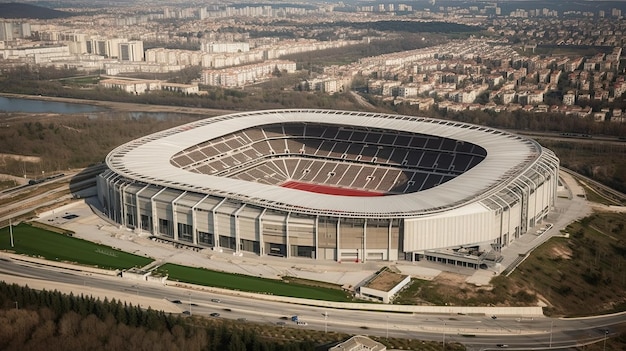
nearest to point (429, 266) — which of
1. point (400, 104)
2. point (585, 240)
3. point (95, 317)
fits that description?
point (585, 240)

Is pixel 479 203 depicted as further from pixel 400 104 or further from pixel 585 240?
pixel 400 104

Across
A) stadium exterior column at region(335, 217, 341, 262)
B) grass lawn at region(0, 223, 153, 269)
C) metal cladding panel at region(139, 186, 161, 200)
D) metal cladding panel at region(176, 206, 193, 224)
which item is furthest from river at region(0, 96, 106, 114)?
stadium exterior column at region(335, 217, 341, 262)

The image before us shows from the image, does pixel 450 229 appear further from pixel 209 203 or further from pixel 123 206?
pixel 123 206

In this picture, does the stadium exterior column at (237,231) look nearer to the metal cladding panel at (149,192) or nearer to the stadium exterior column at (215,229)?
the stadium exterior column at (215,229)

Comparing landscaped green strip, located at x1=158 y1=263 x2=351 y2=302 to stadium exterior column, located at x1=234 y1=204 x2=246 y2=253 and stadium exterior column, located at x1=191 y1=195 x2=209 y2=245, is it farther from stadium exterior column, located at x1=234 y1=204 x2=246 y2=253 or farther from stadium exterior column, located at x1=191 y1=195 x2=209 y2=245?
stadium exterior column, located at x1=191 y1=195 x2=209 y2=245

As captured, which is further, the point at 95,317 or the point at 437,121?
the point at 437,121

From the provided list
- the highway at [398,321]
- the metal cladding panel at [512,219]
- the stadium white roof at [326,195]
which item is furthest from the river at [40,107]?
the metal cladding panel at [512,219]
